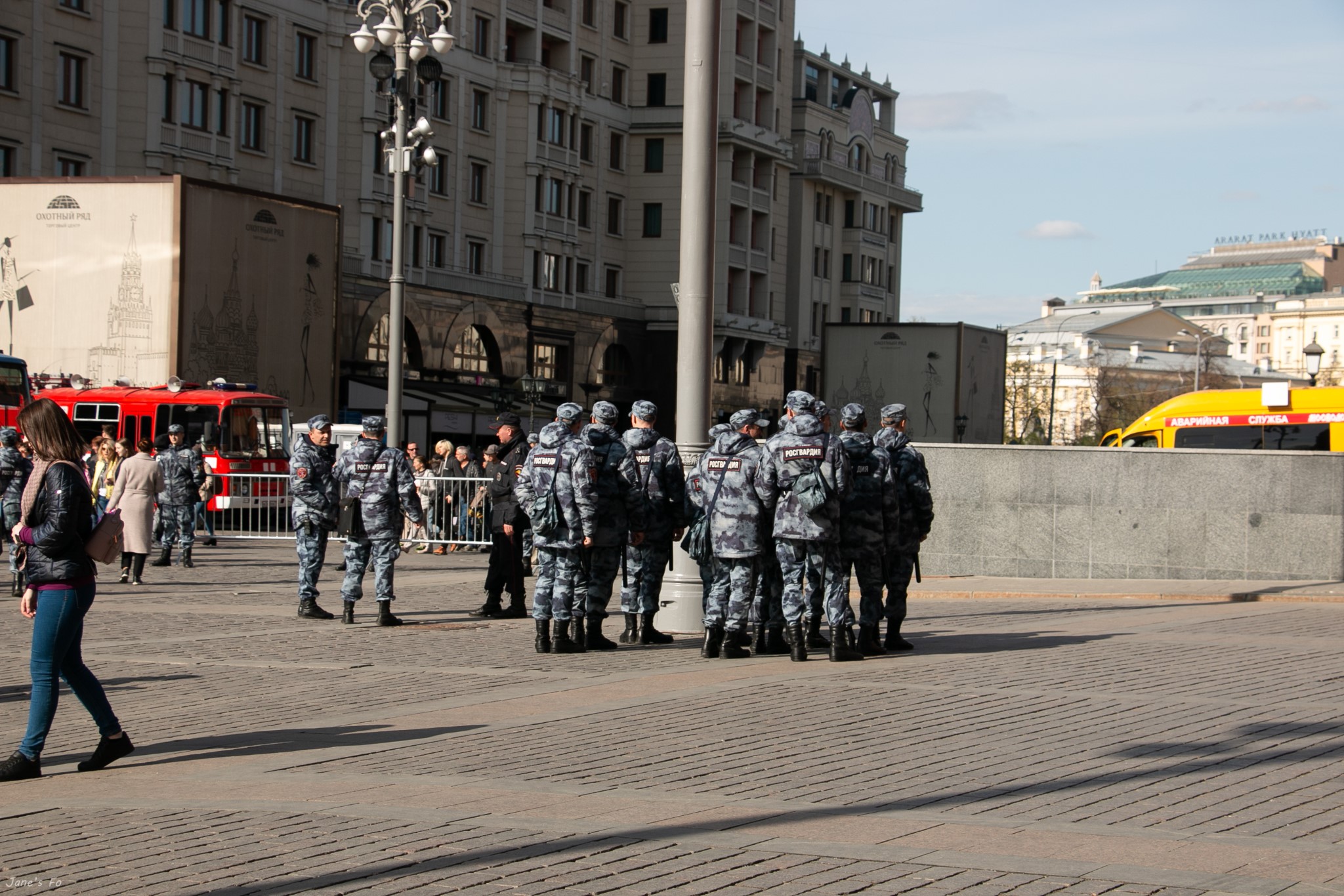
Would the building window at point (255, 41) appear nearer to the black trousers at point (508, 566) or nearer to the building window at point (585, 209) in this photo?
the building window at point (585, 209)

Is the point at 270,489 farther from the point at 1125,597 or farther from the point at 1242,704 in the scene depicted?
the point at 1242,704

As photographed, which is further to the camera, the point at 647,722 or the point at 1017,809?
the point at 647,722

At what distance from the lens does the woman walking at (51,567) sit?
7.06m

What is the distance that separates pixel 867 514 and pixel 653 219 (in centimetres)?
5482

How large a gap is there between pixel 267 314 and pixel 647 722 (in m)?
A: 22.2

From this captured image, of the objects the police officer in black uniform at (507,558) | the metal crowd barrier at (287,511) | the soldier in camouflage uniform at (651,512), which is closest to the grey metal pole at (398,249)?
the metal crowd barrier at (287,511)

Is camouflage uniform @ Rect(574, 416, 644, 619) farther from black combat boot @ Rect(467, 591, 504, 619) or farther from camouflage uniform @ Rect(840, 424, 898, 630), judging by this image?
black combat boot @ Rect(467, 591, 504, 619)

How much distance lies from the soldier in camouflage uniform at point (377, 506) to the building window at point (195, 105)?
32.9 metres

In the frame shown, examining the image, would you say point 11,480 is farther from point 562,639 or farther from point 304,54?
point 304,54

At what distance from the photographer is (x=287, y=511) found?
2744 cm

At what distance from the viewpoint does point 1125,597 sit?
59.0 ft

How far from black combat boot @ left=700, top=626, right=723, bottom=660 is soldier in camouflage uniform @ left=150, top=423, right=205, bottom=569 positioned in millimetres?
10934

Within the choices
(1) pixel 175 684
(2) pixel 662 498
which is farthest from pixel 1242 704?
(1) pixel 175 684

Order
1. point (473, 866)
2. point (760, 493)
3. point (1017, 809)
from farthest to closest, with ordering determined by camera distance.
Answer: point (760, 493) → point (1017, 809) → point (473, 866)
